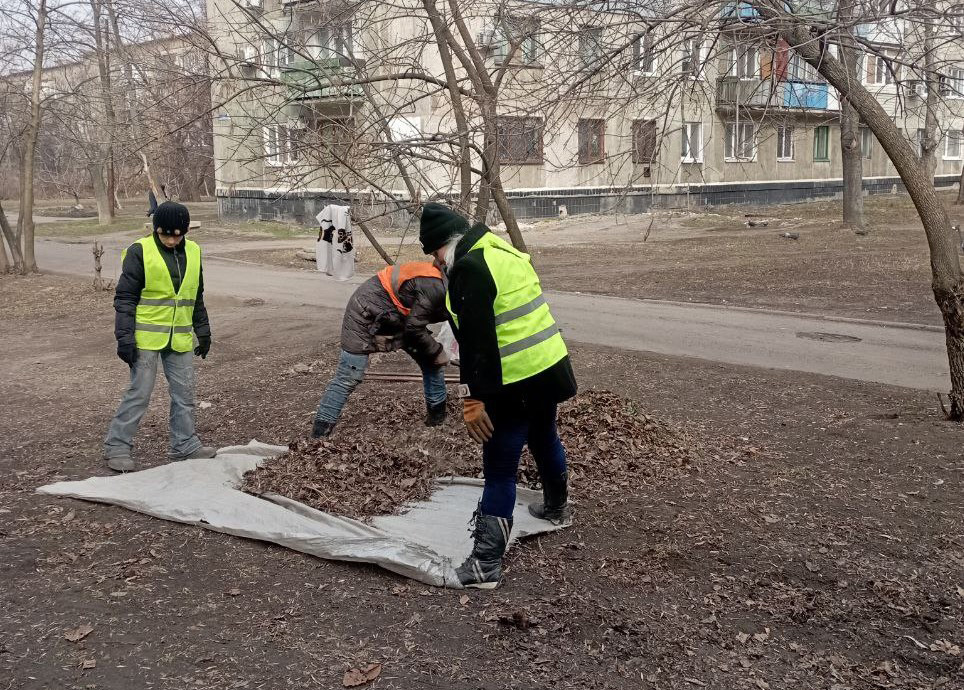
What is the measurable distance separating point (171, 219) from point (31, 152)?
46.3 ft

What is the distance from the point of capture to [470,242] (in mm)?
4281

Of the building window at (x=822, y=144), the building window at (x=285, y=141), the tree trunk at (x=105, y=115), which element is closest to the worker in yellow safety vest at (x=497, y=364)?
the building window at (x=285, y=141)

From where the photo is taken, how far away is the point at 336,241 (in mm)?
8953

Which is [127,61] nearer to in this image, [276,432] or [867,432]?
[276,432]

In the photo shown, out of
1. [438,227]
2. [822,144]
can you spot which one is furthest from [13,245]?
[822,144]

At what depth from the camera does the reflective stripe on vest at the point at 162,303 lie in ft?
20.2

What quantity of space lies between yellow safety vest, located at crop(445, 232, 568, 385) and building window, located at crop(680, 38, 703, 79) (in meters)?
2.90

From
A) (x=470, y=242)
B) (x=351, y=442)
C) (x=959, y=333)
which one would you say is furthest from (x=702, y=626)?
(x=959, y=333)

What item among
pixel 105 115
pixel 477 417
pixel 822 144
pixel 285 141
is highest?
pixel 822 144

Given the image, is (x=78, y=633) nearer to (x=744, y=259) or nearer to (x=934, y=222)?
(x=934, y=222)

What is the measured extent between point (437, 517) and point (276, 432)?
8.32 ft

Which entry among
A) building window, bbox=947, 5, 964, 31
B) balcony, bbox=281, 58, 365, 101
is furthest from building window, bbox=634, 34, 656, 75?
balcony, bbox=281, 58, 365, 101

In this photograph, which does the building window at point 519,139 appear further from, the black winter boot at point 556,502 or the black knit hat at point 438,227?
the black winter boot at point 556,502

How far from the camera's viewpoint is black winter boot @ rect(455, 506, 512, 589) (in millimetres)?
4270
